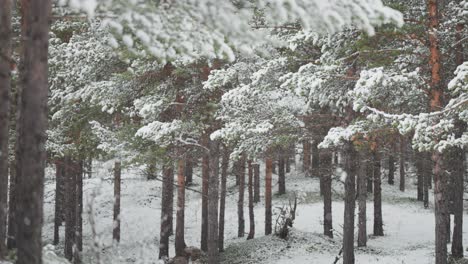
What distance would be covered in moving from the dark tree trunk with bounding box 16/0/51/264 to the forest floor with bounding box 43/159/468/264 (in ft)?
1.85

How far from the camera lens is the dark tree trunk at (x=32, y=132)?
432 cm

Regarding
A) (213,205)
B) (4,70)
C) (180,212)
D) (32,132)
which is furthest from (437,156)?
(180,212)

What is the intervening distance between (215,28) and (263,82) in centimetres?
730

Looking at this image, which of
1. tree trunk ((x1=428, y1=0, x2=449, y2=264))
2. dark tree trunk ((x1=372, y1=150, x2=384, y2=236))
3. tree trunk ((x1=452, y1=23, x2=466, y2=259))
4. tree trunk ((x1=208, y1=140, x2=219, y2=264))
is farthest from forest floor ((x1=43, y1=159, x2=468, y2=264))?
tree trunk ((x1=428, y1=0, x2=449, y2=264))

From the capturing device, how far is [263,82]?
469 inches

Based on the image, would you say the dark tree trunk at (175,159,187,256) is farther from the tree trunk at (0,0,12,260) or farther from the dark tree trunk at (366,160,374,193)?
the tree trunk at (0,0,12,260)

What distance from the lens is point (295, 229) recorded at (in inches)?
787

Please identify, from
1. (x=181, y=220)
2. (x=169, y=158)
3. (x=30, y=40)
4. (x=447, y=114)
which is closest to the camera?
(x=30, y=40)

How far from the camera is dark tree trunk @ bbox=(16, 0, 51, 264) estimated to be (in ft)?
14.2

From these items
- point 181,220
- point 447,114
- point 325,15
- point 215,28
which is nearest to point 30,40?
point 215,28

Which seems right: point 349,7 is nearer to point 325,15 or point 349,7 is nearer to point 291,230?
point 325,15

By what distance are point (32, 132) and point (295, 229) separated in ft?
55.4

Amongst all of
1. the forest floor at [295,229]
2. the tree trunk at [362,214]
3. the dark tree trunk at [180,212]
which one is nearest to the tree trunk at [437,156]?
the forest floor at [295,229]

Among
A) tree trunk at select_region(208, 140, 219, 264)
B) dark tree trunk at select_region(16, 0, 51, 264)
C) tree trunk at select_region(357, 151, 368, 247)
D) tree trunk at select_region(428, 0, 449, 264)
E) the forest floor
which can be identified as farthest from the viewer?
tree trunk at select_region(357, 151, 368, 247)
